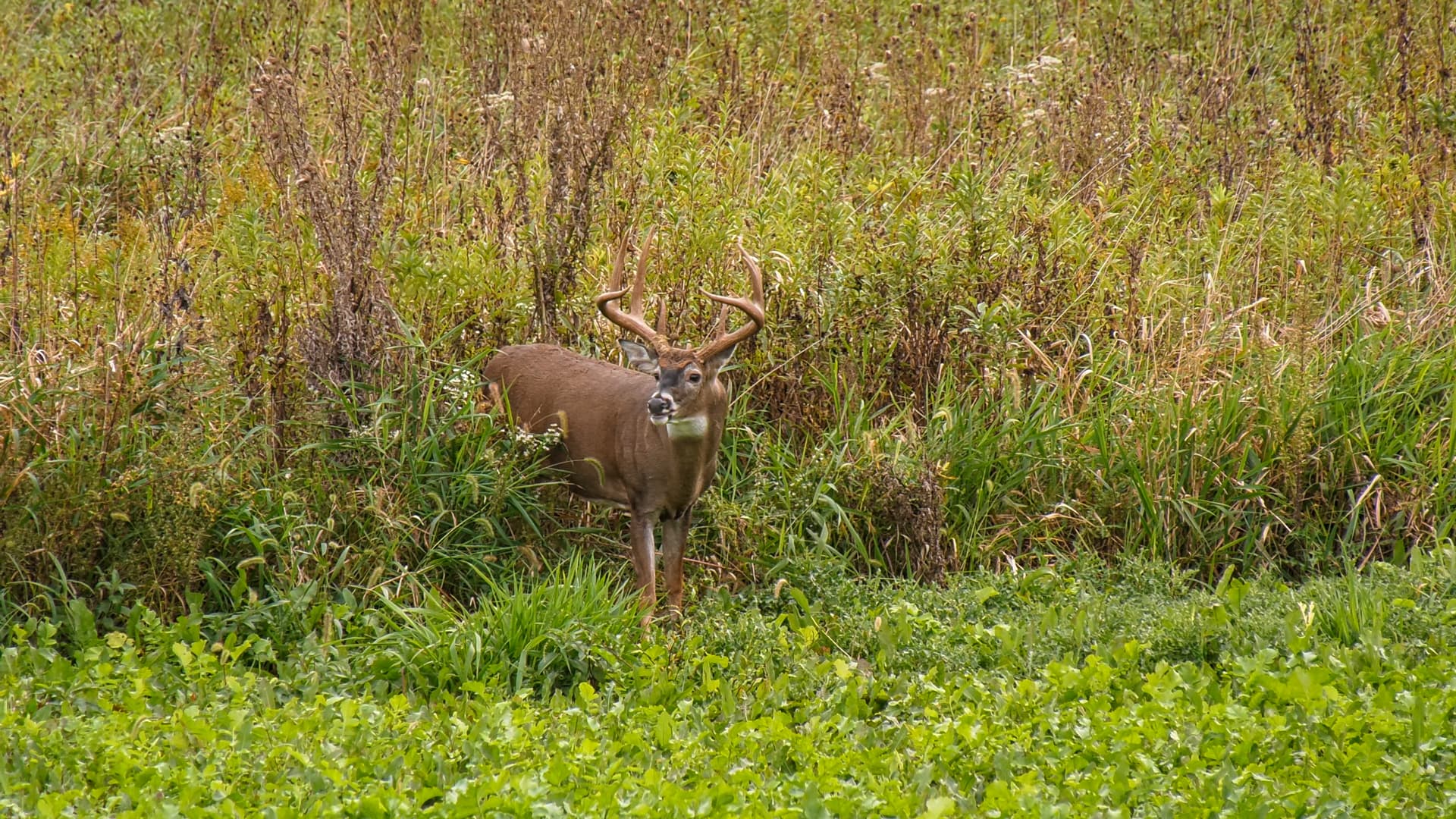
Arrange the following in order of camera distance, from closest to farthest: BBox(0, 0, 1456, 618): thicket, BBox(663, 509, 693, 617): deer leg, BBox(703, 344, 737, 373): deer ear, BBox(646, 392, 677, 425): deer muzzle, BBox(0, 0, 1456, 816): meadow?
BBox(0, 0, 1456, 816): meadow → BBox(646, 392, 677, 425): deer muzzle → BBox(0, 0, 1456, 618): thicket → BBox(703, 344, 737, 373): deer ear → BBox(663, 509, 693, 617): deer leg

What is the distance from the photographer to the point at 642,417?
643cm

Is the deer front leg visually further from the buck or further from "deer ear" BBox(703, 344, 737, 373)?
"deer ear" BBox(703, 344, 737, 373)

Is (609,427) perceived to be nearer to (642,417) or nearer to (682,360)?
(642,417)

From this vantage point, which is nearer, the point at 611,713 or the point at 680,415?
the point at 611,713

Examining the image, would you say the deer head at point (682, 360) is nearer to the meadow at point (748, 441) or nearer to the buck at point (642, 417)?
the buck at point (642, 417)

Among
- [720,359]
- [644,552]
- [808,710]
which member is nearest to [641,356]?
[720,359]

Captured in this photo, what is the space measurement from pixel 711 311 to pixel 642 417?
1241 mm

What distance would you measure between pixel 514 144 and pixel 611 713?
13.1ft

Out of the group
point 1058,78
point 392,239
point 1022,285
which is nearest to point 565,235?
point 392,239

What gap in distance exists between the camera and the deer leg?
6.36 metres

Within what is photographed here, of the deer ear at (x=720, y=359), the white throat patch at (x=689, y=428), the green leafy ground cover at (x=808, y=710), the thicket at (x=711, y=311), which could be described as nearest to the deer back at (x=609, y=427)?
the white throat patch at (x=689, y=428)

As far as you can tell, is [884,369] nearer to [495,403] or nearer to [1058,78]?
[495,403]

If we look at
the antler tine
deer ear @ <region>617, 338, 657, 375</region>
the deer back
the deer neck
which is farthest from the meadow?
the antler tine

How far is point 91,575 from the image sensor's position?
585 centimetres
